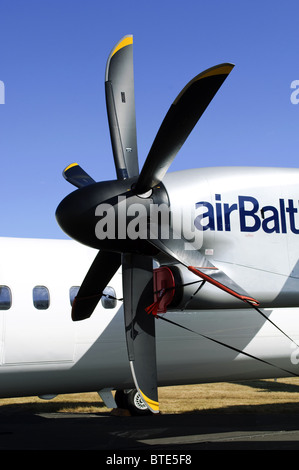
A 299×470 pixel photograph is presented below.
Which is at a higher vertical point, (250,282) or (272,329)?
(250,282)

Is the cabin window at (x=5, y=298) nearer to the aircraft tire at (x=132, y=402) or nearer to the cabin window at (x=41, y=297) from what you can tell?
the cabin window at (x=41, y=297)

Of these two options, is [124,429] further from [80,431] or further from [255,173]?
[255,173]

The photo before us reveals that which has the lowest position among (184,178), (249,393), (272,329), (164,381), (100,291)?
(249,393)

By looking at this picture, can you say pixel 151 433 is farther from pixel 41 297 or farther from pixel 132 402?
pixel 41 297

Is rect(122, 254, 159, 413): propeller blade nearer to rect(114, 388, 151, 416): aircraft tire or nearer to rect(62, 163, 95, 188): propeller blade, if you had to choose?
rect(62, 163, 95, 188): propeller blade

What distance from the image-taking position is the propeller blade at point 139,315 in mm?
8320

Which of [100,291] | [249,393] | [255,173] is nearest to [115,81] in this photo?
[255,173]

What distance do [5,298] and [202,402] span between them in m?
Answer: 8.47

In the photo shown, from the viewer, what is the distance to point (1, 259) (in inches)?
423

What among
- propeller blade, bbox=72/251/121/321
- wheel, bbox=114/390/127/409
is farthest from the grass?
propeller blade, bbox=72/251/121/321

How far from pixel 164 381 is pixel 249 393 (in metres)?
9.45

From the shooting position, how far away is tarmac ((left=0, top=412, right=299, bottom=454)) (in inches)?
356
